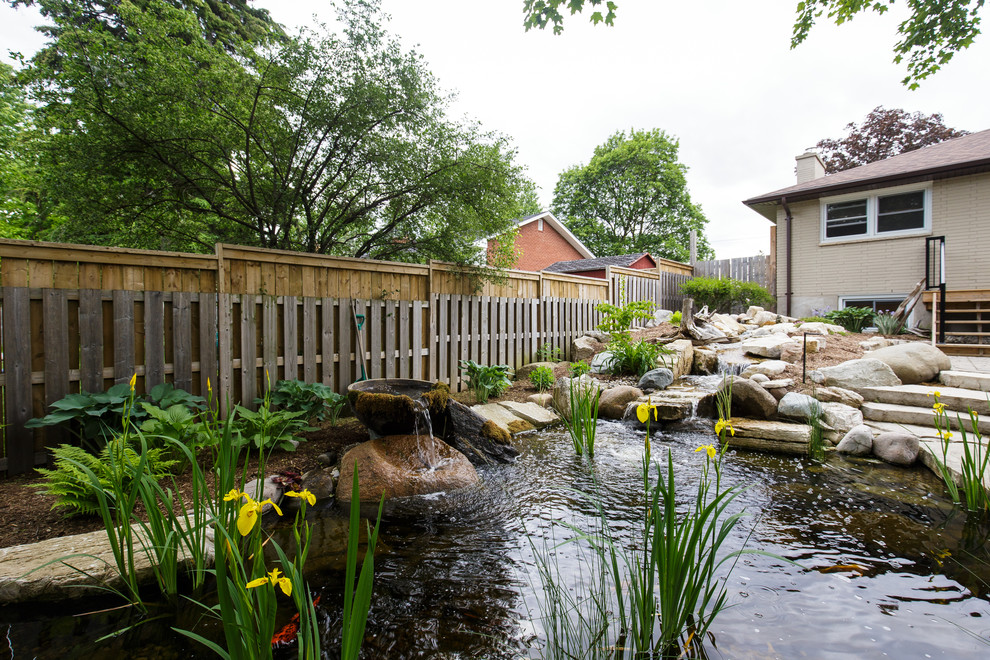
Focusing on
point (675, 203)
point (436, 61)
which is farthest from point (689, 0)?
point (675, 203)

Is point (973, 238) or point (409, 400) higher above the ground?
point (973, 238)

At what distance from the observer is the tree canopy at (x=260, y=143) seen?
176 inches

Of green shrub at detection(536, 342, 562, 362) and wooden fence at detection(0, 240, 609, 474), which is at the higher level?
wooden fence at detection(0, 240, 609, 474)

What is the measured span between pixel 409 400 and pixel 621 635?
2409mm

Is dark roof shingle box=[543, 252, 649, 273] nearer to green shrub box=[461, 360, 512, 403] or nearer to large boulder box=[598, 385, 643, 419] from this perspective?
green shrub box=[461, 360, 512, 403]

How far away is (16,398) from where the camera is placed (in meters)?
3.18

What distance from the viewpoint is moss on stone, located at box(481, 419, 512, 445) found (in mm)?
4285

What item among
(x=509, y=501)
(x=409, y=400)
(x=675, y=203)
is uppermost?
(x=675, y=203)

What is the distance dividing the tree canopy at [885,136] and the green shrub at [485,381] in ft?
72.7

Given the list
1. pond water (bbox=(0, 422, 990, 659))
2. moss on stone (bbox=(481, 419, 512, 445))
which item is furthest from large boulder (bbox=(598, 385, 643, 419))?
pond water (bbox=(0, 422, 990, 659))

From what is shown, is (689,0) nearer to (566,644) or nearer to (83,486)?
(566,644)

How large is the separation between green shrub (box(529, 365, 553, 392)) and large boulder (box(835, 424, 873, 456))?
359 cm

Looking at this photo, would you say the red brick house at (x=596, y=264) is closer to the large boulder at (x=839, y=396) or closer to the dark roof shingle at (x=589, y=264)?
the dark roof shingle at (x=589, y=264)

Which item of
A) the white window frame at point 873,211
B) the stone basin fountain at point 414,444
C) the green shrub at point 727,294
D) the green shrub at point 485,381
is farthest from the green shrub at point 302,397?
the white window frame at point 873,211
